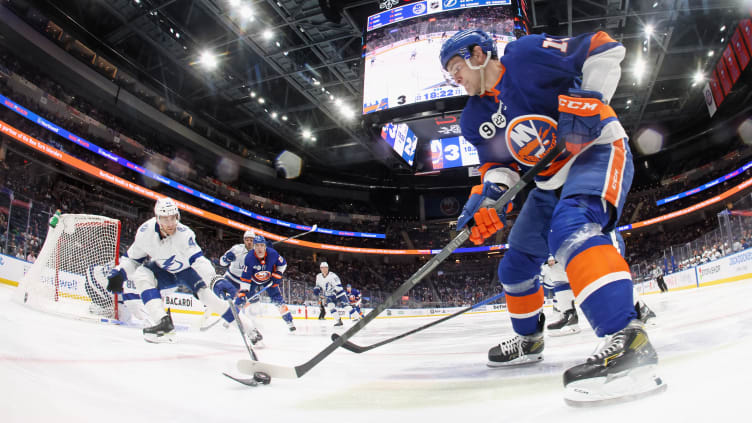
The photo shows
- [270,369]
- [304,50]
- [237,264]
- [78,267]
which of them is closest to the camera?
[270,369]

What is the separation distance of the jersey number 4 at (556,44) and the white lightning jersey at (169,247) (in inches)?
132

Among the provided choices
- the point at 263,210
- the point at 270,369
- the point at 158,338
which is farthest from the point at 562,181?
the point at 263,210

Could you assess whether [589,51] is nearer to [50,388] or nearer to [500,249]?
[50,388]

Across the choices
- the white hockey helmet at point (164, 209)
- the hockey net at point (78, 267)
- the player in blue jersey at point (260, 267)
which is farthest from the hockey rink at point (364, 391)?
the player in blue jersey at point (260, 267)

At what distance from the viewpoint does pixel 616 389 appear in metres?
1.00

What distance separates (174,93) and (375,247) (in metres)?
14.4

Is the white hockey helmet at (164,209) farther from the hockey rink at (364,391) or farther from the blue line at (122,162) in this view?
the blue line at (122,162)

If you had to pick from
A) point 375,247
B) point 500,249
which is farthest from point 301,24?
point 500,249

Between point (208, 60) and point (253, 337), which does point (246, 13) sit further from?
point (253, 337)

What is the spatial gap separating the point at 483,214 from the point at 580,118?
1.57 ft

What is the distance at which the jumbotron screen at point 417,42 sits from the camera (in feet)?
23.3

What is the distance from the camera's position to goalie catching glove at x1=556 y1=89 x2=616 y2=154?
1335mm

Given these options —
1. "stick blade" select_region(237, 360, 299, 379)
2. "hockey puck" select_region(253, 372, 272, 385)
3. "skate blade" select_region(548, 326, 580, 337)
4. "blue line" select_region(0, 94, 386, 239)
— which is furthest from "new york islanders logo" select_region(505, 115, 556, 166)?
"blue line" select_region(0, 94, 386, 239)

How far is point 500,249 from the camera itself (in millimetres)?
24594
